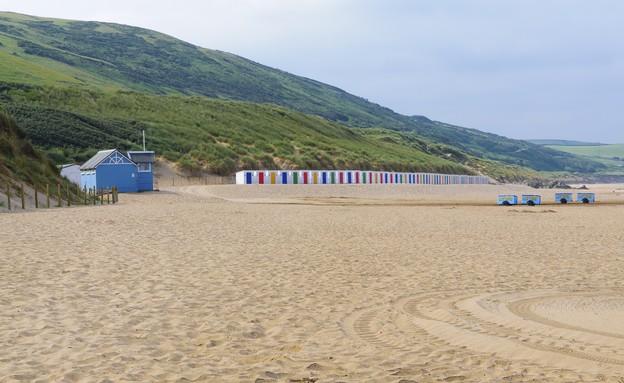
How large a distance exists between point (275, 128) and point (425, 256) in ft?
322

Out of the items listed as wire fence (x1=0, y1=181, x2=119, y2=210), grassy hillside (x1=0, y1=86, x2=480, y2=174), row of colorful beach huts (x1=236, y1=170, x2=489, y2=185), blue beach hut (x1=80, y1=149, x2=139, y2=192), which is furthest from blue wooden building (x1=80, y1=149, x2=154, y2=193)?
grassy hillside (x1=0, y1=86, x2=480, y2=174)

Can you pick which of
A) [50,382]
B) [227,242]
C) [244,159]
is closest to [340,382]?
[50,382]

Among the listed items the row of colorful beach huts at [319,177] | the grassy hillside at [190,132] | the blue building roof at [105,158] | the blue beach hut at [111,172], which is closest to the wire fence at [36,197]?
the blue beach hut at [111,172]

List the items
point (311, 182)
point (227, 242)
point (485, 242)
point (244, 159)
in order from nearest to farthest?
point (227, 242), point (485, 242), point (311, 182), point (244, 159)

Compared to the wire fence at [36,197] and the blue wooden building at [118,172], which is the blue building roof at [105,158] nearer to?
the blue wooden building at [118,172]

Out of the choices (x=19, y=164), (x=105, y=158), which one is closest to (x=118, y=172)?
(x=105, y=158)

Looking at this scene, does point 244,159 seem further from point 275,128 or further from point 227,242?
point 227,242

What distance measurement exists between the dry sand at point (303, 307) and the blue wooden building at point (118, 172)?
105 ft

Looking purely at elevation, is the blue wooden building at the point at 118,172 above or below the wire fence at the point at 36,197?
above

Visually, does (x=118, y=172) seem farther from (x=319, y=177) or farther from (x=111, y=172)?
(x=319, y=177)

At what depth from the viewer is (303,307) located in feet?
31.2

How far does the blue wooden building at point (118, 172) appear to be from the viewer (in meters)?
50.9

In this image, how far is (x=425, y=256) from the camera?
1570 cm

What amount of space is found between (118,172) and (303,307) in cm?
4498
